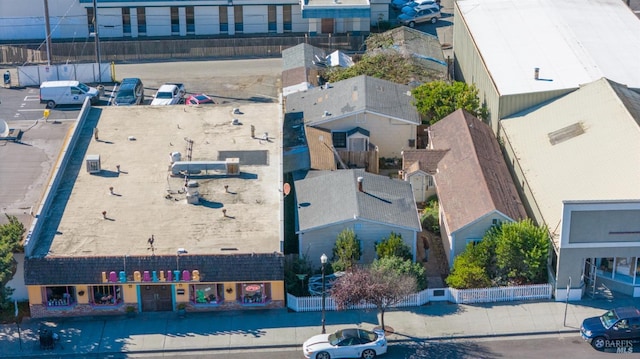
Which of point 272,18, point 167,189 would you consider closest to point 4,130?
point 167,189

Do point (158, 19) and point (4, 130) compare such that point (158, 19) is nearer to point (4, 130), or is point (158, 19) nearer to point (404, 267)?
point (4, 130)

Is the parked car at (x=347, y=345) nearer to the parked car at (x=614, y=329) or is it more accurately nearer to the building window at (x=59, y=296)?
the parked car at (x=614, y=329)

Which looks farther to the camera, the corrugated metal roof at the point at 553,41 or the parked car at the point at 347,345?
the corrugated metal roof at the point at 553,41

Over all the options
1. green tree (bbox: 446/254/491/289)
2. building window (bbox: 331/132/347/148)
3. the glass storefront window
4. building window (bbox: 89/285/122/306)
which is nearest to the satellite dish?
building window (bbox: 331/132/347/148)

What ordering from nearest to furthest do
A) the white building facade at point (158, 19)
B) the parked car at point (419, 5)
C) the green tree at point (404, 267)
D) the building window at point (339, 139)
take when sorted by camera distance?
the green tree at point (404, 267), the building window at point (339, 139), the white building facade at point (158, 19), the parked car at point (419, 5)

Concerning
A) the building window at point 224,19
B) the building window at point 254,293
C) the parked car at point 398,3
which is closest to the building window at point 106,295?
the building window at point 254,293

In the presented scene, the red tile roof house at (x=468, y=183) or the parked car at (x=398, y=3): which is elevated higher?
the parked car at (x=398, y=3)

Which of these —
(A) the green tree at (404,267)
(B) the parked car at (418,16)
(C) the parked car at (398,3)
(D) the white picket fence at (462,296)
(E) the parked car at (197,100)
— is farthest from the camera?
(C) the parked car at (398,3)
